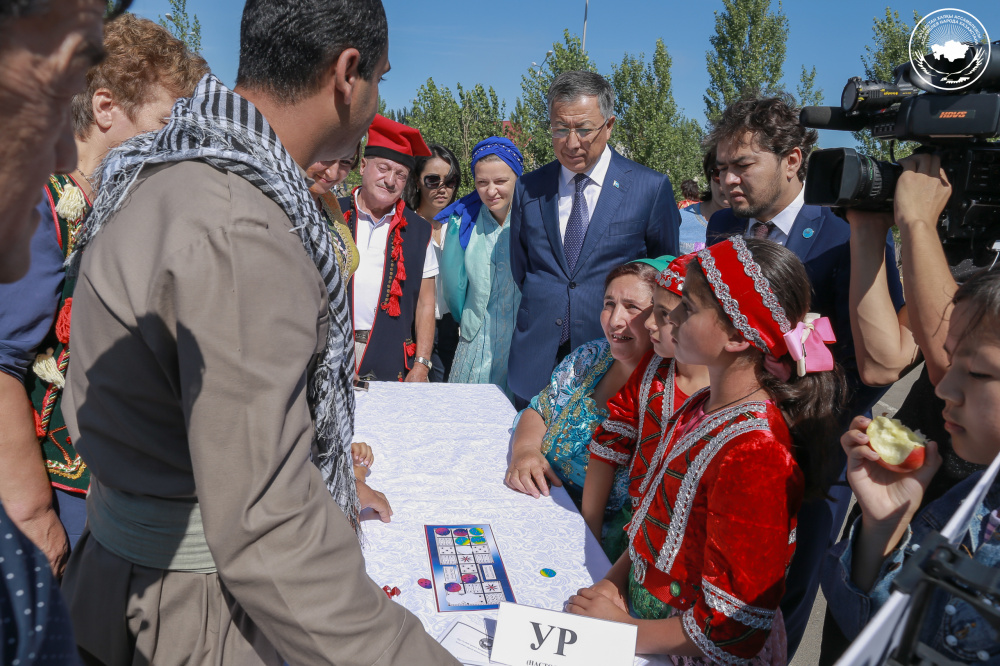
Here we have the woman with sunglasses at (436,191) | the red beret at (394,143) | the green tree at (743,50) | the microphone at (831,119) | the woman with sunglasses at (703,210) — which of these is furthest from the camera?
the green tree at (743,50)

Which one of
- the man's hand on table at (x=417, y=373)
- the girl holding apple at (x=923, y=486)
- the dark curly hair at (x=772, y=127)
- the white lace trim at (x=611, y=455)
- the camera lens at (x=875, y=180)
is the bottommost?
the man's hand on table at (x=417, y=373)

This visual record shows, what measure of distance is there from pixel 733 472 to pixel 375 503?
92 cm

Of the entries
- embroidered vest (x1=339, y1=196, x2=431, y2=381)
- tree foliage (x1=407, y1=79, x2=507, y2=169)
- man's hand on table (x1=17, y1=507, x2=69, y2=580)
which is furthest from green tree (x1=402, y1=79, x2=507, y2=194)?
man's hand on table (x1=17, y1=507, x2=69, y2=580)

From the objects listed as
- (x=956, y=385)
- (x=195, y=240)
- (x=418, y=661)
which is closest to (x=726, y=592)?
(x=956, y=385)

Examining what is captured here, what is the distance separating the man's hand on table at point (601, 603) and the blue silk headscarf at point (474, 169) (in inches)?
110

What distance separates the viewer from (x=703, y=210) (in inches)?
200

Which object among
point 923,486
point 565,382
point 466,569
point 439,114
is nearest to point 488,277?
point 565,382

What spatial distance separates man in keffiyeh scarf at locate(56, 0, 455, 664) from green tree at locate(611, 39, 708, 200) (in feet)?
38.3

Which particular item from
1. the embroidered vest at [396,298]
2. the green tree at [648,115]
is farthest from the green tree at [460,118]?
the embroidered vest at [396,298]

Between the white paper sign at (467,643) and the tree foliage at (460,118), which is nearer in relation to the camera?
the white paper sign at (467,643)

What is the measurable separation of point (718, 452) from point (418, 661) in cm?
78

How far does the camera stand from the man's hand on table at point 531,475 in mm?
1983

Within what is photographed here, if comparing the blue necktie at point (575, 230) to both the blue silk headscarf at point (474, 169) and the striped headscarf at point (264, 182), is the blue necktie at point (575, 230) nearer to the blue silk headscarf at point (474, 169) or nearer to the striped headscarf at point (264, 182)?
the blue silk headscarf at point (474, 169)

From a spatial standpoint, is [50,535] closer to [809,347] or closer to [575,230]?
[809,347]
